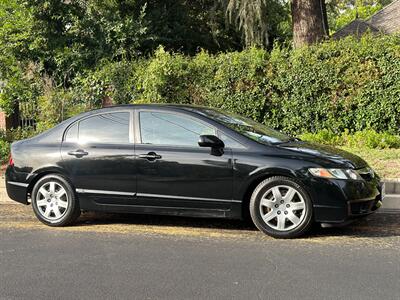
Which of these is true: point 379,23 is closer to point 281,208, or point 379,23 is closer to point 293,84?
point 293,84

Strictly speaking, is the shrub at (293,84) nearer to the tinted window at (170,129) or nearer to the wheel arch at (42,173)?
the tinted window at (170,129)

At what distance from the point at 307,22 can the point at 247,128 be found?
10325 millimetres

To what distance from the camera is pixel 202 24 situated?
20.9 meters

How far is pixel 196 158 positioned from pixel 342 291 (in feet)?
7.64

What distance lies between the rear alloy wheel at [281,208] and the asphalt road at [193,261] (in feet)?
0.49

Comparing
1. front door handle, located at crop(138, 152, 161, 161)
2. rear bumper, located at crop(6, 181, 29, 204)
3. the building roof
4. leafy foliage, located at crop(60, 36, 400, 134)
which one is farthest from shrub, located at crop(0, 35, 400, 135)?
the building roof

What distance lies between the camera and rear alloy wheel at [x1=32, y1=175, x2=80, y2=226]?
256 inches

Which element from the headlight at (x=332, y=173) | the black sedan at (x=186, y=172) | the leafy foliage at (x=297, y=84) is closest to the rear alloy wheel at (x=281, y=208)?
the black sedan at (x=186, y=172)

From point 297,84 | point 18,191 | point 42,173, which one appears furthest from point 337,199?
point 297,84

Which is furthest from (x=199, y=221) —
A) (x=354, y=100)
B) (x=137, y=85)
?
(x=137, y=85)

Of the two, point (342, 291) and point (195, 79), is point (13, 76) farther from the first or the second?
point (342, 291)

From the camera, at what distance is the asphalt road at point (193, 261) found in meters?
4.36

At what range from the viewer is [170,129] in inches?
248

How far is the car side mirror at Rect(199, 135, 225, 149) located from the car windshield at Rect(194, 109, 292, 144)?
0.32 m
